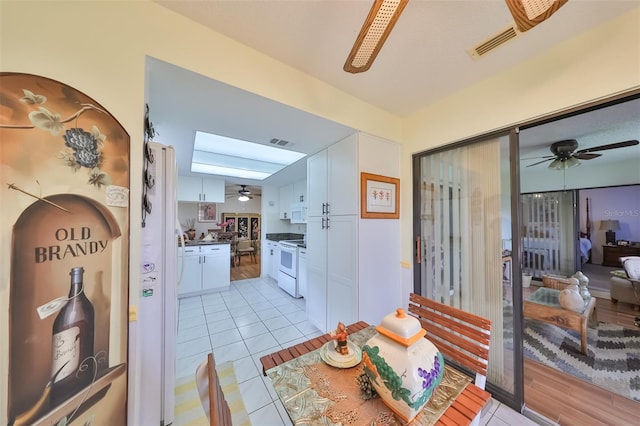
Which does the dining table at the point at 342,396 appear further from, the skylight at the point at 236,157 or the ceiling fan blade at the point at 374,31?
the skylight at the point at 236,157

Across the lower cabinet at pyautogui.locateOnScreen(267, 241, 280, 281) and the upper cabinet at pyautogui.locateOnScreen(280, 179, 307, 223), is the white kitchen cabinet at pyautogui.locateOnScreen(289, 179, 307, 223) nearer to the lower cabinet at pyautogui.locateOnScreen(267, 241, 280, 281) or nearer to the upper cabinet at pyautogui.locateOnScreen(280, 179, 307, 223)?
the upper cabinet at pyautogui.locateOnScreen(280, 179, 307, 223)

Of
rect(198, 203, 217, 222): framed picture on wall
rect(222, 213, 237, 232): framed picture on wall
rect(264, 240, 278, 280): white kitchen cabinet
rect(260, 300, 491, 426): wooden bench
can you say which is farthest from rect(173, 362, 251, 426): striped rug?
rect(222, 213, 237, 232): framed picture on wall

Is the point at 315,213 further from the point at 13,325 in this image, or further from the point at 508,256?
the point at 13,325

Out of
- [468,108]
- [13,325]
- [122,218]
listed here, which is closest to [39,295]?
[13,325]

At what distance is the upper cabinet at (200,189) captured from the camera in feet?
13.8

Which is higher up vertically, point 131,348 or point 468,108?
point 468,108

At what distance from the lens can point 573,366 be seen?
192cm

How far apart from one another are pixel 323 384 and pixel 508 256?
1746mm

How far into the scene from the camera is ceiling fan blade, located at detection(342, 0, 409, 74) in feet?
2.52

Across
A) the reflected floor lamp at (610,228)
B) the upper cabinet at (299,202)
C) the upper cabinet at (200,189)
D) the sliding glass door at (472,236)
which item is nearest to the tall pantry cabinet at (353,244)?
the sliding glass door at (472,236)

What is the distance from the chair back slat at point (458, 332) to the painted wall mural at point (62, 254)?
5.93ft

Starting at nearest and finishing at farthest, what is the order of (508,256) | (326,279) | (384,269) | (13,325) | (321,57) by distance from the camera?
(13,325), (321,57), (508,256), (384,269), (326,279)

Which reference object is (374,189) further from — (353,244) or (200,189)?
(200,189)

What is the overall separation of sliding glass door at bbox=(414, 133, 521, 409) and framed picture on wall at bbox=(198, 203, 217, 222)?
18.6 ft
